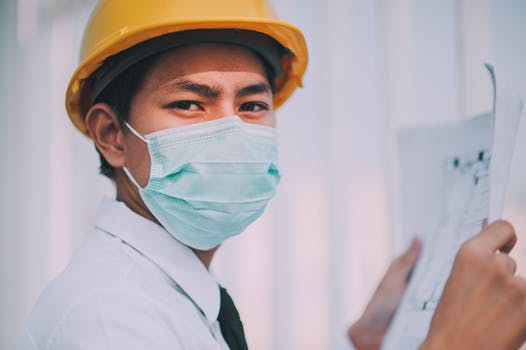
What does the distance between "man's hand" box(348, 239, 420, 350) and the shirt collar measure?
0.42 meters

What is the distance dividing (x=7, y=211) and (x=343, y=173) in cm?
231

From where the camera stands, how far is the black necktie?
1.08 meters

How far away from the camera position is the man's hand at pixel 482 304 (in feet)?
2.35

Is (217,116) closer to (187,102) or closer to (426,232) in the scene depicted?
(187,102)

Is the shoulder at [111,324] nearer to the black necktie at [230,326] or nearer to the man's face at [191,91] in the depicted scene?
the black necktie at [230,326]

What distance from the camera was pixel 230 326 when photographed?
110cm

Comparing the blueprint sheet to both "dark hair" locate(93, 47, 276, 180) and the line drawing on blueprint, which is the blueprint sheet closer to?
the line drawing on blueprint

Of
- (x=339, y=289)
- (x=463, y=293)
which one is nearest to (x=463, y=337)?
(x=463, y=293)

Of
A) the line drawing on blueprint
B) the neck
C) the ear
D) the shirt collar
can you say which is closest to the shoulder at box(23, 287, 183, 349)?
the shirt collar

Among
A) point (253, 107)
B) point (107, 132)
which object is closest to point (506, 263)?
point (253, 107)

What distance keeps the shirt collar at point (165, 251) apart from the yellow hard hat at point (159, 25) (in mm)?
337

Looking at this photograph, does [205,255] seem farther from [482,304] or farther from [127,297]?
A: [482,304]

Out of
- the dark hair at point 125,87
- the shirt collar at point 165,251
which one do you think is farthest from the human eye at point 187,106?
the shirt collar at point 165,251

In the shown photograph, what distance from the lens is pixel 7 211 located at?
10.2 feet
